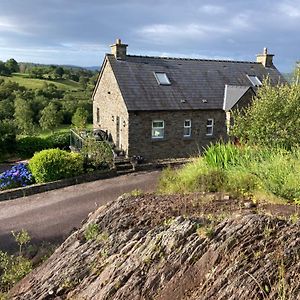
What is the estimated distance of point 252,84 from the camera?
27.5 meters

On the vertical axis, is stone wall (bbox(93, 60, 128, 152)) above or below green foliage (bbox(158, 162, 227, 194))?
above

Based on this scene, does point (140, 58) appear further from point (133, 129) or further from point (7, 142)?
point (7, 142)

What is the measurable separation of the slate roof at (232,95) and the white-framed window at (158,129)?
4.94m

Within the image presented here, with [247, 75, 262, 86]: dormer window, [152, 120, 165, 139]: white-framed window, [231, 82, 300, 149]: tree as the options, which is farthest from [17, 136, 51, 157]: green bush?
[231, 82, 300, 149]: tree

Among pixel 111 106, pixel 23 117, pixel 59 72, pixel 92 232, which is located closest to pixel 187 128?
pixel 111 106

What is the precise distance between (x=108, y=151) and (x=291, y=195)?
12.5 m

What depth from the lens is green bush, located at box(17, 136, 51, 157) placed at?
87.2 ft

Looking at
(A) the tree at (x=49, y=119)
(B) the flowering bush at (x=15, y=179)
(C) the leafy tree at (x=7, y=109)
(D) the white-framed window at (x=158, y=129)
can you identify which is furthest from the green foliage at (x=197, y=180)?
(C) the leafy tree at (x=7, y=109)

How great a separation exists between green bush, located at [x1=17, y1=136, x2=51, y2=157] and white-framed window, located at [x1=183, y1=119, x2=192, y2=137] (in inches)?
430

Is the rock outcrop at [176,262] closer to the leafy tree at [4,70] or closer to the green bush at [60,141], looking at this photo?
the green bush at [60,141]

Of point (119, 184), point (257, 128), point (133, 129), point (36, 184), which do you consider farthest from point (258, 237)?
point (133, 129)

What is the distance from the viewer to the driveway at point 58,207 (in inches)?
420

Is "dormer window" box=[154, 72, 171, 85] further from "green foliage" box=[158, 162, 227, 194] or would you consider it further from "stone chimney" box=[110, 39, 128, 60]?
"green foliage" box=[158, 162, 227, 194]

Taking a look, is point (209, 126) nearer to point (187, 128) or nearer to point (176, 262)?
point (187, 128)
